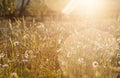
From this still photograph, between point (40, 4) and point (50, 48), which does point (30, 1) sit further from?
point (50, 48)

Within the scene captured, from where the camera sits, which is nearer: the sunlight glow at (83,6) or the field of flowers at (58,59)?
the field of flowers at (58,59)

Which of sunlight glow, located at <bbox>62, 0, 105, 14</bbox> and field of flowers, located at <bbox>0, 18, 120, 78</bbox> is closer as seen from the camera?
field of flowers, located at <bbox>0, 18, 120, 78</bbox>

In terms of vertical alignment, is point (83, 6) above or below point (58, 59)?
above

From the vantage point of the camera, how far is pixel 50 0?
68.8 feet

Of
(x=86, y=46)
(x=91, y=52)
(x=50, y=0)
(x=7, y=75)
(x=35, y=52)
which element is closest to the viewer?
(x=7, y=75)

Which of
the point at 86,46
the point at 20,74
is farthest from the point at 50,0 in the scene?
the point at 20,74

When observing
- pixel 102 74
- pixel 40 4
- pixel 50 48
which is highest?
pixel 40 4

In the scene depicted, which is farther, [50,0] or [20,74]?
[50,0]

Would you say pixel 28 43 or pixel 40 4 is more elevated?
pixel 40 4

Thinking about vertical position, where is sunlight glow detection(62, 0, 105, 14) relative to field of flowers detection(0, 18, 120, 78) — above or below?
above

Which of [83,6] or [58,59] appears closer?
[58,59]

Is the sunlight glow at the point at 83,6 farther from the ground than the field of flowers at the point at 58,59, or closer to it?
farther from the ground

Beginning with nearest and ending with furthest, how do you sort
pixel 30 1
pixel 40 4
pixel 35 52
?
1. pixel 35 52
2. pixel 40 4
3. pixel 30 1

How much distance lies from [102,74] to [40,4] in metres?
13.1
